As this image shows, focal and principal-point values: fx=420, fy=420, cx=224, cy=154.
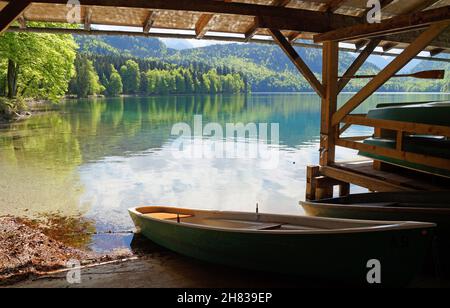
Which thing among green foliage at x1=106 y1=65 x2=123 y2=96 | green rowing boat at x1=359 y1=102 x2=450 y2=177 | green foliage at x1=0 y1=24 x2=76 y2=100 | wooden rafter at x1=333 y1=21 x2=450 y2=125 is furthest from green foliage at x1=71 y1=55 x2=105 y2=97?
green rowing boat at x1=359 y1=102 x2=450 y2=177

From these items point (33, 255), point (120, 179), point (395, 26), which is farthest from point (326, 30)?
point (120, 179)

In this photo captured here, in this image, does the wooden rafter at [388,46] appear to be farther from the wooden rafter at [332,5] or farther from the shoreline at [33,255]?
the shoreline at [33,255]

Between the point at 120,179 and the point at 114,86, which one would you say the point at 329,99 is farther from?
the point at 114,86

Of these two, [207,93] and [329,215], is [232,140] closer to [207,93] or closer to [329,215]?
[329,215]

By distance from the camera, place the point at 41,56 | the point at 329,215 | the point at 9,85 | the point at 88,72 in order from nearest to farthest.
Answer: the point at 329,215, the point at 41,56, the point at 9,85, the point at 88,72

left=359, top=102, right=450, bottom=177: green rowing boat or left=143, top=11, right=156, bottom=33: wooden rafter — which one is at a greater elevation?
left=143, top=11, right=156, bottom=33: wooden rafter

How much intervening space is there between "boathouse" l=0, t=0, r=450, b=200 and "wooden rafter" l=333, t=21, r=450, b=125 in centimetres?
2

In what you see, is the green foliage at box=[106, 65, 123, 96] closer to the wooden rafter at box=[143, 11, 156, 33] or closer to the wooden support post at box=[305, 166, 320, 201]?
the wooden rafter at box=[143, 11, 156, 33]

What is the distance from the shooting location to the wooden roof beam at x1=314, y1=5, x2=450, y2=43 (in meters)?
6.07

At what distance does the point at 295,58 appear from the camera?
8578 mm

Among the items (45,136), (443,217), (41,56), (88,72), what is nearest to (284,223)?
(443,217)

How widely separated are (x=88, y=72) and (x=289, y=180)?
72.6m

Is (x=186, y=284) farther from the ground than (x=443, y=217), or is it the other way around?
(x=443, y=217)
